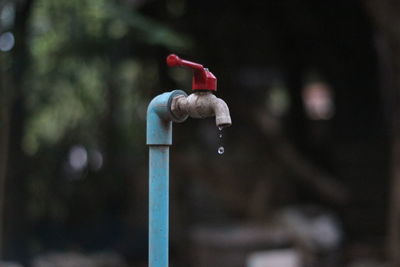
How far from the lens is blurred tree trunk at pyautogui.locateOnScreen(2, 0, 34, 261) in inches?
190

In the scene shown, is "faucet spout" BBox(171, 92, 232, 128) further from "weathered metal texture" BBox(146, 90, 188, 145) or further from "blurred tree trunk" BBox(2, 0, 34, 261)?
"blurred tree trunk" BBox(2, 0, 34, 261)

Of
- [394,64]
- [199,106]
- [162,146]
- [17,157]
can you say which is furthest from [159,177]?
[394,64]

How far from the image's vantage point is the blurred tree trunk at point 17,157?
15.8 ft

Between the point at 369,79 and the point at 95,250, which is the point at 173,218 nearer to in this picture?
the point at 95,250

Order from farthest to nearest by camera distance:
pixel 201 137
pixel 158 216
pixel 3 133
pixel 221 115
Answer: pixel 201 137, pixel 3 133, pixel 158 216, pixel 221 115

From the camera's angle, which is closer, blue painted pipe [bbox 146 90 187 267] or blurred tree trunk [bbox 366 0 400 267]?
blue painted pipe [bbox 146 90 187 267]

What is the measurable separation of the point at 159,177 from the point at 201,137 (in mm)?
5700

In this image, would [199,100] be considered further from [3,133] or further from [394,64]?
[394,64]

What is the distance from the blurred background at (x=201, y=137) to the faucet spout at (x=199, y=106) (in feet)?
9.11

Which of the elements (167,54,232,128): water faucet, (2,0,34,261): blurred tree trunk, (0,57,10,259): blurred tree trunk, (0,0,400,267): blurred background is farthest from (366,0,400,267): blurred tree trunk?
(167,54,232,128): water faucet

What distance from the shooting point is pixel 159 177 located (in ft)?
6.21

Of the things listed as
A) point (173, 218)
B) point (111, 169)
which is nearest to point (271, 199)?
point (173, 218)

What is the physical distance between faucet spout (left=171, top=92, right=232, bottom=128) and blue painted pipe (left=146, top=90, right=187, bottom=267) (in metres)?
0.02

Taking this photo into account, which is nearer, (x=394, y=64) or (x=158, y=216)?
(x=158, y=216)
